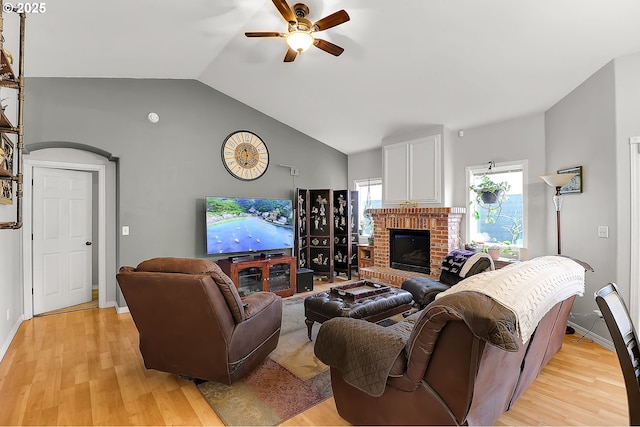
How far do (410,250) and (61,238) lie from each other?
4977mm

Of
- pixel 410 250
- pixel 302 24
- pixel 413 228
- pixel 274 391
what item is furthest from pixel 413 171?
pixel 274 391

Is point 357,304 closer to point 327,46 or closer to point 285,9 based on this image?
point 327,46

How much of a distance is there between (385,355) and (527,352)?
0.96 metres

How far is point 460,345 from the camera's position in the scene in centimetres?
135

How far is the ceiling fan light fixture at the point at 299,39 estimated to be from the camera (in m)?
2.54

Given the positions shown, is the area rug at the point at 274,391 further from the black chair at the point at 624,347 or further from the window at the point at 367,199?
the window at the point at 367,199

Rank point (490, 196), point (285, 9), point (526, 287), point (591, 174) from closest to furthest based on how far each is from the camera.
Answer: point (526, 287)
point (285, 9)
point (591, 174)
point (490, 196)

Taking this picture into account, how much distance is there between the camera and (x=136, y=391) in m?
2.20

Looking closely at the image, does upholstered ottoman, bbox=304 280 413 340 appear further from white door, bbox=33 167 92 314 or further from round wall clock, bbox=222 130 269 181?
white door, bbox=33 167 92 314

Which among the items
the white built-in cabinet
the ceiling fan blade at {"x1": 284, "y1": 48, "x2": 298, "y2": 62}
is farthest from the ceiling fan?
the white built-in cabinet

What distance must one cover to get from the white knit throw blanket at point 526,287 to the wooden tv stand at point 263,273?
3.43 meters

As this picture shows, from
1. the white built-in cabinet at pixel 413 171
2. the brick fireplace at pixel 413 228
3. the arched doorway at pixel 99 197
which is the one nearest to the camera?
the arched doorway at pixel 99 197

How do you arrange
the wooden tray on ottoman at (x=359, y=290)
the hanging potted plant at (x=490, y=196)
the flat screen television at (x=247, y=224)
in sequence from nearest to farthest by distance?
the wooden tray on ottoman at (x=359, y=290)
the hanging potted plant at (x=490, y=196)
the flat screen television at (x=247, y=224)

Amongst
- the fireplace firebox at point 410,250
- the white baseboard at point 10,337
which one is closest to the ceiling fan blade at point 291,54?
the fireplace firebox at point 410,250
